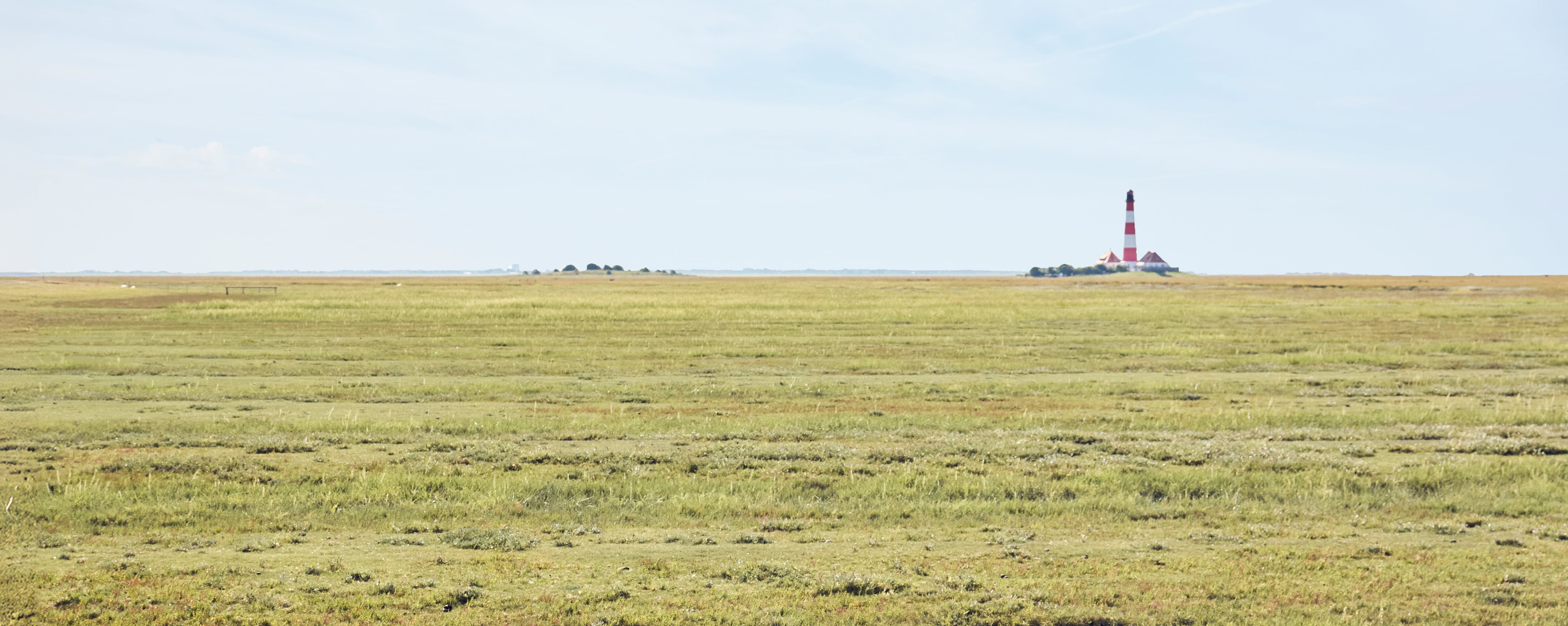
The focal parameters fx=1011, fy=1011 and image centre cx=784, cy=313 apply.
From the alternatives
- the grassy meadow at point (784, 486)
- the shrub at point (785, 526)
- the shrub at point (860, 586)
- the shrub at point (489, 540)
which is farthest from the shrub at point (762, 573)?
the shrub at point (489, 540)

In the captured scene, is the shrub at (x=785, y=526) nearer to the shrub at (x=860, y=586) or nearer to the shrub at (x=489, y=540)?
the shrub at (x=860, y=586)

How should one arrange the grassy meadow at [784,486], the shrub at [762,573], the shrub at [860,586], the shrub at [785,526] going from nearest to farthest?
1. the grassy meadow at [784,486]
2. the shrub at [860,586]
3. the shrub at [762,573]
4. the shrub at [785,526]

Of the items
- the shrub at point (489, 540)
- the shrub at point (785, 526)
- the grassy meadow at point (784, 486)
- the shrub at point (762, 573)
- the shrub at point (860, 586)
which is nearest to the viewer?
the grassy meadow at point (784, 486)

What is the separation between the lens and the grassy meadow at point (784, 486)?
9.49 meters

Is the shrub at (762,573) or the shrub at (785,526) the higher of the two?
the shrub at (762,573)

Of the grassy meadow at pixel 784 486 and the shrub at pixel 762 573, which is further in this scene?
the shrub at pixel 762 573

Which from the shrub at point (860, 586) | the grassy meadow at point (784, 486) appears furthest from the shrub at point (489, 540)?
the shrub at point (860, 586)

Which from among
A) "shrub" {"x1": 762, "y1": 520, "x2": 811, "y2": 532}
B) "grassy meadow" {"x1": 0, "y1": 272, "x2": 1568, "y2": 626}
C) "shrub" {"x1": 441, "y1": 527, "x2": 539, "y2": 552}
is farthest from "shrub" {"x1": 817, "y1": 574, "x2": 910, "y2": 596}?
"shrub" {"x1": 441, "y1": 527, "x2": 539, "y2": 552}

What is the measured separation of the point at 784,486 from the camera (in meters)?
14.4

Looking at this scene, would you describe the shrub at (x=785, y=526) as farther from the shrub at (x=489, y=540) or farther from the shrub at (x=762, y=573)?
the shrub at (x=489, y=540)

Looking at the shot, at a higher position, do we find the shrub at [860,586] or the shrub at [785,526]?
the shrub at [860,586]

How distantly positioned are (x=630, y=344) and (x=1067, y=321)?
23289 millimetres

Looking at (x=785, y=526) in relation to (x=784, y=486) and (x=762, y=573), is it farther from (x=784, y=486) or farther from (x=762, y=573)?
(x=762, y=573)

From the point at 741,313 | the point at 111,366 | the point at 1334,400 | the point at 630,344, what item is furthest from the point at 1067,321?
the point at 111,366
